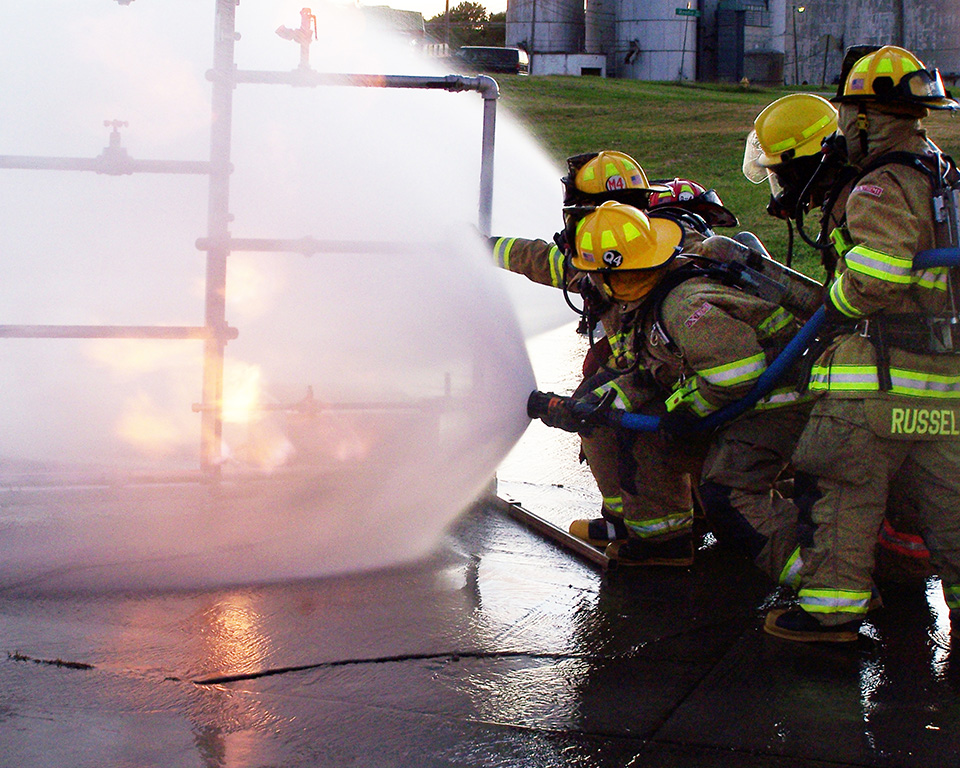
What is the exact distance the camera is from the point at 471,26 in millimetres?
49781

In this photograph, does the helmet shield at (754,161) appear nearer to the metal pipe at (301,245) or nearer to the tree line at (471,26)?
the metal pipe at (301,245)

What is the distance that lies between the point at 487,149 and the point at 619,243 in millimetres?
1043

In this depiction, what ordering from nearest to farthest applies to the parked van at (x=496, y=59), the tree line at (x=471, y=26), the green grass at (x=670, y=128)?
1. the green grass at (x=670, y=128)
2. the parked van at (x=496, y=59)
3. the tree line at (x=471, y=26)

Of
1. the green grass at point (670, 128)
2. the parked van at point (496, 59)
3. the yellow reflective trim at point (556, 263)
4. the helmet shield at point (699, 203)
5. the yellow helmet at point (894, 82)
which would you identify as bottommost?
the yellow reflective trim at point (556, 263)

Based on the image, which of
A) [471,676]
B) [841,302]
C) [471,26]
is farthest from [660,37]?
[471,676]

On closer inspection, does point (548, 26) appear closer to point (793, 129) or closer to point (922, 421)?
point (793, 129)

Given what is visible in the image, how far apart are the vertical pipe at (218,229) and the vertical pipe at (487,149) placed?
95 cm

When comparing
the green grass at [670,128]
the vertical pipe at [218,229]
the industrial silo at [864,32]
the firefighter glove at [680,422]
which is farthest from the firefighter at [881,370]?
the industrial silo at [864,32]

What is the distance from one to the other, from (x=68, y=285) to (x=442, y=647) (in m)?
2.32

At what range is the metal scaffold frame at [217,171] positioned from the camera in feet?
12.6

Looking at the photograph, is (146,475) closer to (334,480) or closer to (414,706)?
(334,480)

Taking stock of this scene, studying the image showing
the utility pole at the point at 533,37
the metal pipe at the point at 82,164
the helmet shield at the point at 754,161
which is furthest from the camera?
the utility pole at the point at 533,37

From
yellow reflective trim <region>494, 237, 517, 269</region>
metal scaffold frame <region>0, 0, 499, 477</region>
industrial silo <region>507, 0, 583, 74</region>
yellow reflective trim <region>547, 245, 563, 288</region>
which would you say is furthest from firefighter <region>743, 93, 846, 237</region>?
industrial silo <region>507, 0, 583, 74</region>

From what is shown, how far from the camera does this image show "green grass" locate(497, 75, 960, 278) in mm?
14046
